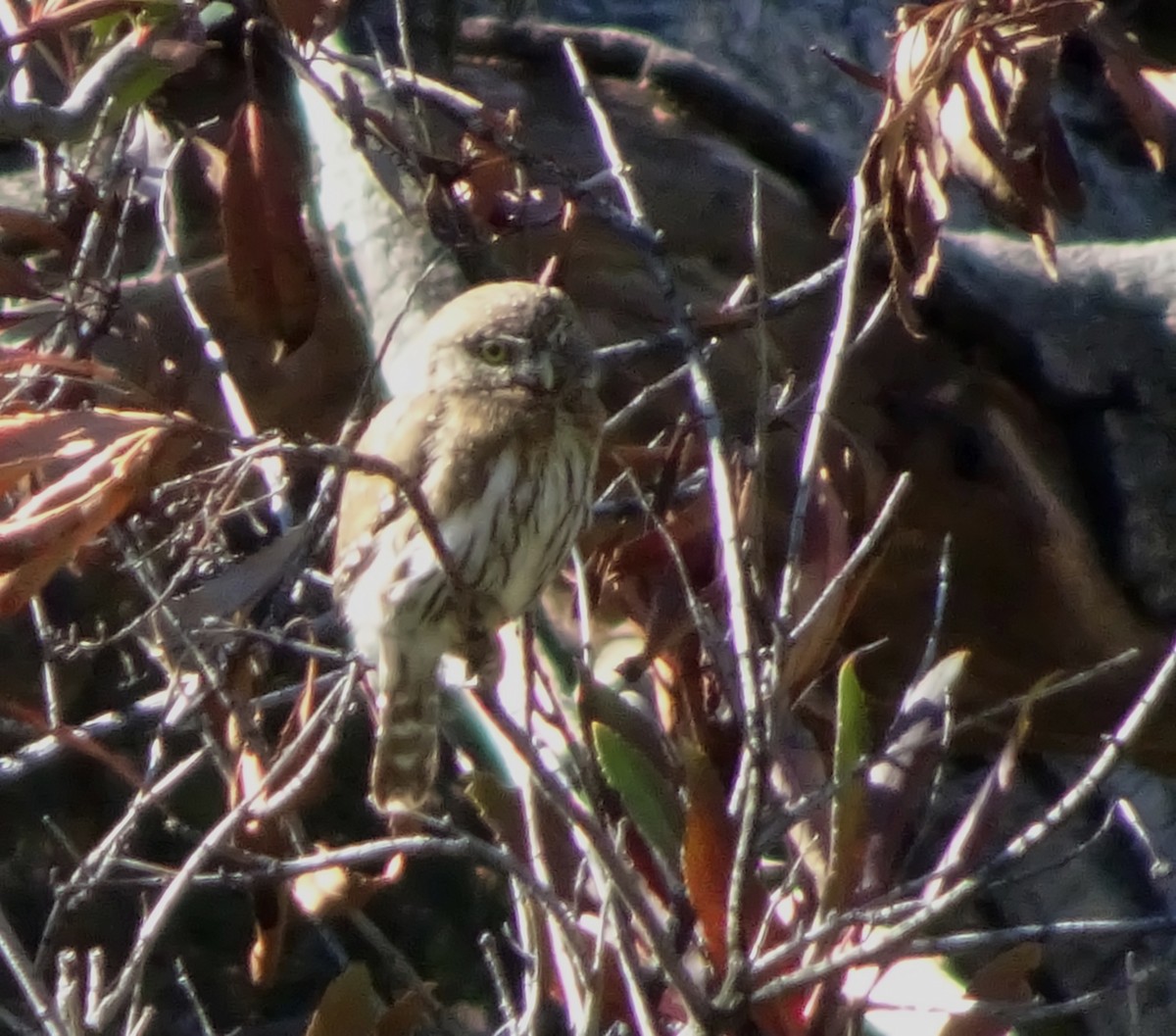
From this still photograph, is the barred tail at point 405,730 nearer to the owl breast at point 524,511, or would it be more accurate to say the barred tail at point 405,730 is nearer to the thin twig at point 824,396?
the owl breast at point 524,511

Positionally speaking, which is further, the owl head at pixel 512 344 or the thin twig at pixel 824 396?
the owl head at pixel 512 344

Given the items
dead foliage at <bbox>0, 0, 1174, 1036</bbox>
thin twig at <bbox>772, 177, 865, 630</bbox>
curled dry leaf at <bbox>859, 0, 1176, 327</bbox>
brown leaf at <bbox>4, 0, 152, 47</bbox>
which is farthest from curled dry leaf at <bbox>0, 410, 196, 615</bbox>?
curled dry leaf at <bbox>859, 0, 1176, 327</bbox>

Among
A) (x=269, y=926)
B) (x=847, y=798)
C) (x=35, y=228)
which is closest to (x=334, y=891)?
(x=269, y=926)

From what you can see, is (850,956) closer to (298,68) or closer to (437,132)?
(298,68)

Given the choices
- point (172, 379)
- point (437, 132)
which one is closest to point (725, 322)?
point (172, 379)

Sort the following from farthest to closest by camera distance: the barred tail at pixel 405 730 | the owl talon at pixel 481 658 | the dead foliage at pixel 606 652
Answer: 1. the barred tail at pixel 405 730
2. the owl talon at pixel 481 658
3. the dead foliage at pixel 606 652

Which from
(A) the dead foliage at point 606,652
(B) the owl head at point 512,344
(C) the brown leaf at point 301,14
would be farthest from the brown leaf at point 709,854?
(C) the brown leaf at point 301,14
